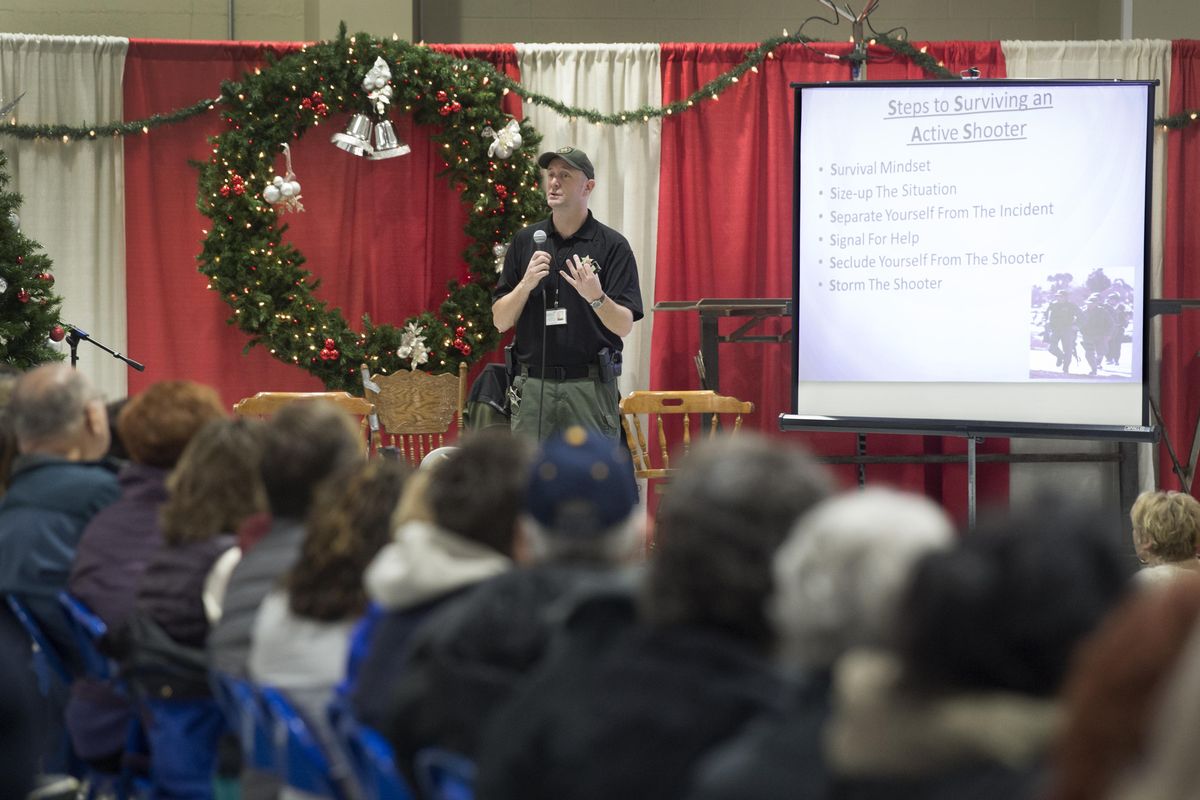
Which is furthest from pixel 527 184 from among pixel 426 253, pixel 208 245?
pixel 208 245

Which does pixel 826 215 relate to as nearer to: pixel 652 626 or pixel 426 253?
pixel 426 253

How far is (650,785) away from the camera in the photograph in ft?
4.62

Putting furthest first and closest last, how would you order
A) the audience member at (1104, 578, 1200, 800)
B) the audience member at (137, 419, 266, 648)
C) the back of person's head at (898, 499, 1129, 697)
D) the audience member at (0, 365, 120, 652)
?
the audience member at (0, 365, 120, 652) < the audience member at (137, 419, 266, 648) < the back of person's head at (898, 499, 1129, 697) < the audience member at (1104, 578, 1200, 800)

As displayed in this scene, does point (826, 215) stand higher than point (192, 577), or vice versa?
point (826, 215)

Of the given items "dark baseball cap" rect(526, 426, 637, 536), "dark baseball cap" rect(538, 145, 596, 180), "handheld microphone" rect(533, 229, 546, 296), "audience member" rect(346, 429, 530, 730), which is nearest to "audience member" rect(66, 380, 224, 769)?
"audience member" rect(346, 429, 530, 730)

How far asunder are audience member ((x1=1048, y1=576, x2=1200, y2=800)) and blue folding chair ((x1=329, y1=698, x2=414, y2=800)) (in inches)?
40.0

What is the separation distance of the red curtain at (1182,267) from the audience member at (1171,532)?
346 cm

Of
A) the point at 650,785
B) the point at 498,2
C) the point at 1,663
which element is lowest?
the point at 650,785

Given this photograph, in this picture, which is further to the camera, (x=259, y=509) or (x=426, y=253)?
(x=426, y=253)

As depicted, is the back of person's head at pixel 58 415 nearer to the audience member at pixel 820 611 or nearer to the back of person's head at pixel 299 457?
the back of person's head at pixel 299 457

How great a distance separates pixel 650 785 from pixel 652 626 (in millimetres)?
164

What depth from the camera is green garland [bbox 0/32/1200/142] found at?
696 centimetres

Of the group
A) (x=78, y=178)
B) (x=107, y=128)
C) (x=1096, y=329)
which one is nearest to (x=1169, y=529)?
(x=1096, y=329)

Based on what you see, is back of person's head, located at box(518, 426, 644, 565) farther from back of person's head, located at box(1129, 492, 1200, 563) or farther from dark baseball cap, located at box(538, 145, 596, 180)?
dark baseball cap, located at box(538, 145, 596, 180)
